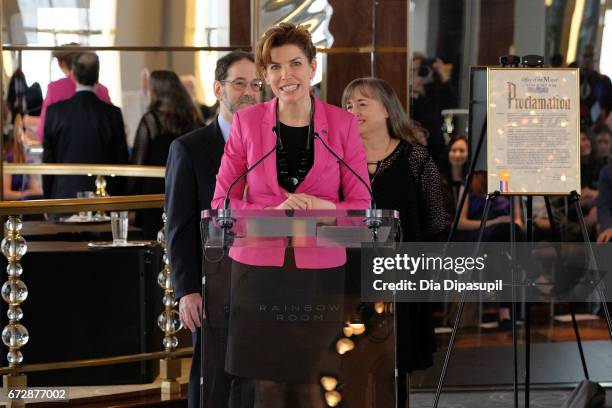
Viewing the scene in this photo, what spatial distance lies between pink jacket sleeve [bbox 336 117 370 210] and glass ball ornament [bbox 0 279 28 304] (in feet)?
5.84

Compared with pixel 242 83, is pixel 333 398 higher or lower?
lower

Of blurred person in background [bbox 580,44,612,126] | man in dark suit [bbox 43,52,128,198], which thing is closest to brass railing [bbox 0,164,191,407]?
man in dark suit [bbox 43,52,128,198]

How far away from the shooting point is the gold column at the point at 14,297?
4.41 m

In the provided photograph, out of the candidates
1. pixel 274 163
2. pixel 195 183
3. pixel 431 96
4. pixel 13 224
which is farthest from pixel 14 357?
pixel 431 96

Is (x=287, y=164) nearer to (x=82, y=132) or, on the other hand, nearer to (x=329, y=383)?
(x=329, y=383)

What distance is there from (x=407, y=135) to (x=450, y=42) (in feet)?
→ 8.76

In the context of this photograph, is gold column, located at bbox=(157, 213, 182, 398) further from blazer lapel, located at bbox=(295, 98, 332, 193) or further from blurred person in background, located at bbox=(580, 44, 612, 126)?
blurred person in background, located at bbox=(580, 44, 612, 126)

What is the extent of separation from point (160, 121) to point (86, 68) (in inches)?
22.5

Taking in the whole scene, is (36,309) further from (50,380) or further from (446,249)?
(446,249)

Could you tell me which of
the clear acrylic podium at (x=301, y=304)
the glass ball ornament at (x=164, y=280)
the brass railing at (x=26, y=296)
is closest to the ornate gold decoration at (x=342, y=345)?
the clear acrylic podium at (x=301, y=304)

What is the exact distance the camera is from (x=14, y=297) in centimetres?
445

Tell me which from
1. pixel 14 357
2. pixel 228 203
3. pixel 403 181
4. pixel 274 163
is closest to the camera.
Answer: pixel 228 203

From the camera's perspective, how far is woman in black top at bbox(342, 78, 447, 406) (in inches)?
162

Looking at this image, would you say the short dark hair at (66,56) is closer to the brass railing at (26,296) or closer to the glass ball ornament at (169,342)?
the brass railing at (26,296)
